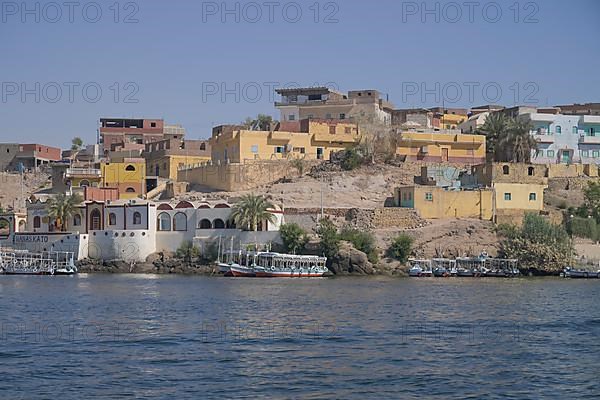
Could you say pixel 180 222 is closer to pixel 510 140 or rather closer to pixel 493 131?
pixel 510 140

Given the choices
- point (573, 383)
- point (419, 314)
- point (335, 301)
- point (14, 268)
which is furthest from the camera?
point (14, 268)

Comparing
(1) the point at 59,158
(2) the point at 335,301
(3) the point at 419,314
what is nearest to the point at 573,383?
(3) the point at 419,314

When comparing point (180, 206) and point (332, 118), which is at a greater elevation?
point (332, 118)

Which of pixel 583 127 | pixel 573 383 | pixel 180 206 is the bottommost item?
pixel 573 383

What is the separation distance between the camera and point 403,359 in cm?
2436

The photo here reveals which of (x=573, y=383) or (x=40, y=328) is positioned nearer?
(x=573, y=383)

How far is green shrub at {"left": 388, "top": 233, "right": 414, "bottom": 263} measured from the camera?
5838cm

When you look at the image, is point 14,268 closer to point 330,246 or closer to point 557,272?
point 330,246

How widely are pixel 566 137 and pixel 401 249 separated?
21.9 metres

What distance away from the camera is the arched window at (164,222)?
62281 mm

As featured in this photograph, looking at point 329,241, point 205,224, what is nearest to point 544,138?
point 329,241

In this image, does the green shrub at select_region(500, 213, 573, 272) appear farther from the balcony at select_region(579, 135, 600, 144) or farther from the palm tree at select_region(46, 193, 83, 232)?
the palm tree at select_region(46, 193, 83, 232)

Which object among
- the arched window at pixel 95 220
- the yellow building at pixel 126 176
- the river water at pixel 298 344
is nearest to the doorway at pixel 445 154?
the yellow building at pixel 126 176

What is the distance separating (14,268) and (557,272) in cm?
3177
